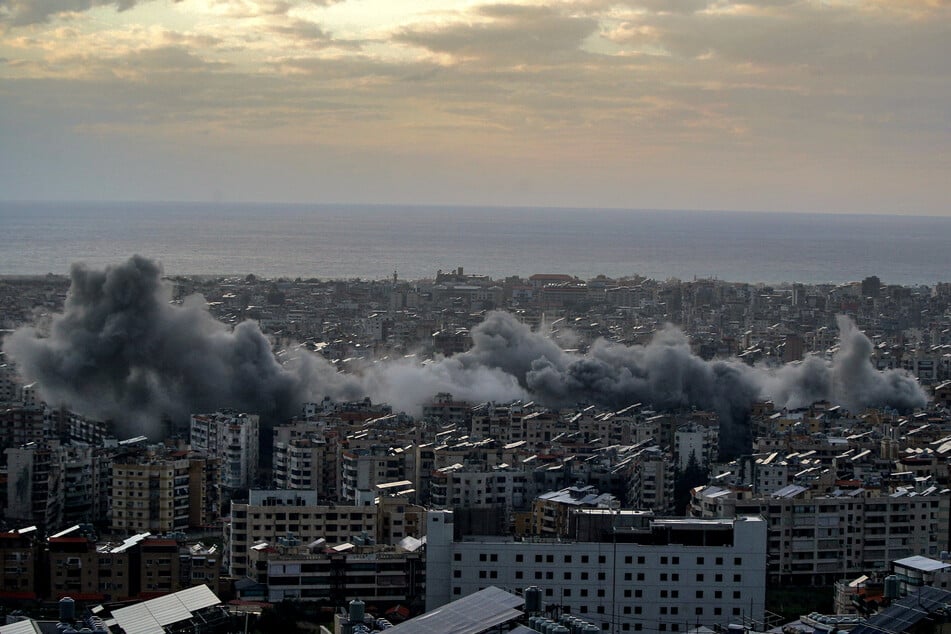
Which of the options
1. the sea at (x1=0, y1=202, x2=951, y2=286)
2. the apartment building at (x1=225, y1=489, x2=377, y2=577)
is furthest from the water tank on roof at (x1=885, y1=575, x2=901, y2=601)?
the sea at (x1=0, y1=202, x2=951, y2=286)

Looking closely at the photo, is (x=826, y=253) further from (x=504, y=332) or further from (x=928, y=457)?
(x=928, y=457)

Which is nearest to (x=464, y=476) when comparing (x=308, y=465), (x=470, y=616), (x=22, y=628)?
(x=308, y=465)

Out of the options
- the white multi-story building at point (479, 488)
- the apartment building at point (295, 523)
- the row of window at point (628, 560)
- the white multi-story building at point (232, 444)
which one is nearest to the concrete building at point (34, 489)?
the white multi-story building at point (232, 444)

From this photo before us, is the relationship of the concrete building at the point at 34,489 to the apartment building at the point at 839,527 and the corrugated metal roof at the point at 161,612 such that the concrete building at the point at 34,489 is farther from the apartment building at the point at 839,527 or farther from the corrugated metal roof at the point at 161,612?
the corrugated metal roof at the point at 161,612

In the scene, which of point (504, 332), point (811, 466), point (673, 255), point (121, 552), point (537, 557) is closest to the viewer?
point (537, 557)

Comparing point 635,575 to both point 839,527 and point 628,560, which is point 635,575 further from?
point 839,527

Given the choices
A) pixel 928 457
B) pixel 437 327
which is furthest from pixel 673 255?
pixel 928 457

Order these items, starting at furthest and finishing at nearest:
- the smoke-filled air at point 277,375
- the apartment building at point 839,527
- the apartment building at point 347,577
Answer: the smoke-filled air at point 277,375, the apartment building at point 839,527, the apartment building at point 347,577

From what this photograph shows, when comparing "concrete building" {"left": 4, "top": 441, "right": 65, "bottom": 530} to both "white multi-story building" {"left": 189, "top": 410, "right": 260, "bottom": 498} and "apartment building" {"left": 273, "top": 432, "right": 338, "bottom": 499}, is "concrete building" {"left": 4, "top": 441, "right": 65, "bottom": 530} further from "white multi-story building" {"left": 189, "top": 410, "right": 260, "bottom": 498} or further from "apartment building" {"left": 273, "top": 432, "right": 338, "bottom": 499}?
"apartment building" {"left": 273, "top": 432, "right": 338, "bottom": 499}
